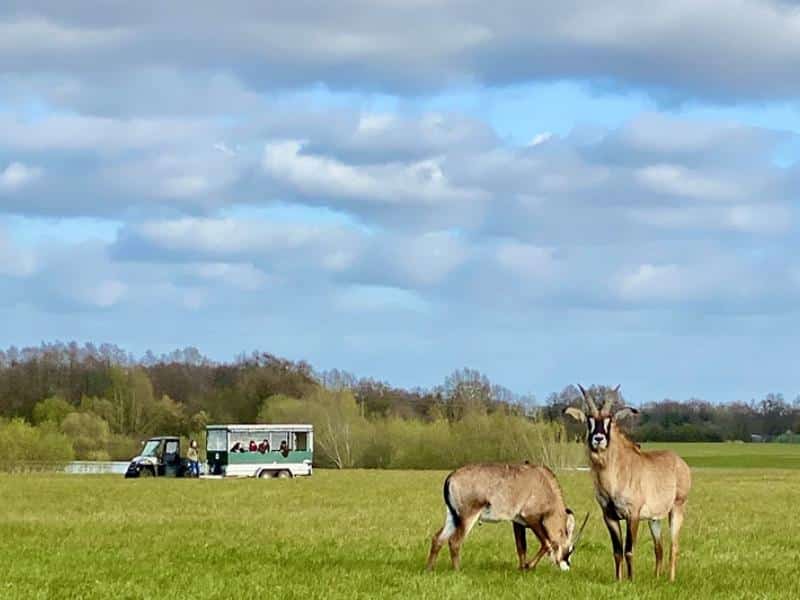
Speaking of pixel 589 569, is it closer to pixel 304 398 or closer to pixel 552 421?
pixel 552 421

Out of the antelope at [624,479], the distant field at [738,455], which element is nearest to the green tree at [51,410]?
the distant field at [738,455]

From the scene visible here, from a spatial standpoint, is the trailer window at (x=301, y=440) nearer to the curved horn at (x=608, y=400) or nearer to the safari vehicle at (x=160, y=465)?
the safari vehicle at (x=160, y=465)

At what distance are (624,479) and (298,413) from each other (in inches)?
3030

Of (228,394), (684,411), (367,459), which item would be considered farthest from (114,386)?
(684,411)

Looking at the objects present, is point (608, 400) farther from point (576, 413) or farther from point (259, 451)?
point (259, 451)

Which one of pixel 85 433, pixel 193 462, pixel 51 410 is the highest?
pixel 51 410

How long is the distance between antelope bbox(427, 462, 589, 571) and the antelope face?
7.22 feet

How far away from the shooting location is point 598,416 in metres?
16.6

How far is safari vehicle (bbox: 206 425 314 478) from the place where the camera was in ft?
198

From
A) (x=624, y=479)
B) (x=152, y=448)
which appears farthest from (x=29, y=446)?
(x=624, y=479)

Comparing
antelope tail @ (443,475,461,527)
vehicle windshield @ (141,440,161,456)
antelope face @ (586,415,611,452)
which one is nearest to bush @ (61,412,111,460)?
vehicle windshield @ (141,440,161,456)

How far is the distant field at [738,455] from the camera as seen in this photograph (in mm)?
100800

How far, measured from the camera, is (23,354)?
132125 millimetres

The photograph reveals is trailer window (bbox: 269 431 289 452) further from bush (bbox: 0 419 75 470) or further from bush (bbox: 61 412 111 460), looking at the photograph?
bush (bbox: 61 412 111 460)
